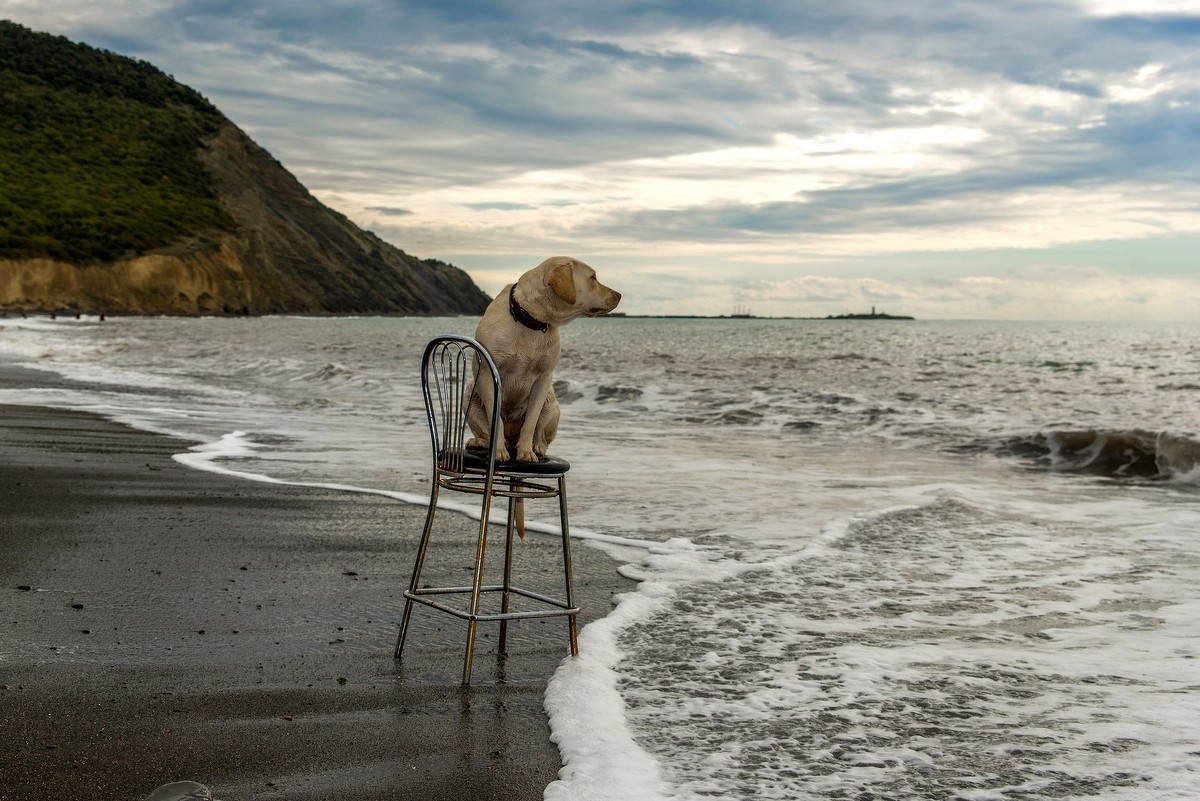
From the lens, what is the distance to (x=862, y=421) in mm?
Answer: 14258

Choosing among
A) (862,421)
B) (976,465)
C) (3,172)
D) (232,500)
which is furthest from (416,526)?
(3,172)

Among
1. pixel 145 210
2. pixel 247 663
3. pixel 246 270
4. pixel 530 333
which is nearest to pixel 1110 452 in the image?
pixel 530 333

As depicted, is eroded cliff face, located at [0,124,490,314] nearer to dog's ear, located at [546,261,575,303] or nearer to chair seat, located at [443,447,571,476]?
chair seat, located at [443,447,571,476]

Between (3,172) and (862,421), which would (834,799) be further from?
(3,172)

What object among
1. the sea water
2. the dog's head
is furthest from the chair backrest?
the sea water

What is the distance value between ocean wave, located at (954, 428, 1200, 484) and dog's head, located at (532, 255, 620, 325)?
833cm

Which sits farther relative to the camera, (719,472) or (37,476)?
(719,472)

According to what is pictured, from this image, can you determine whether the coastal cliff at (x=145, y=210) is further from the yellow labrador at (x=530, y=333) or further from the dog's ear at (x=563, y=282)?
the dog's ear at (x=563, y=282)

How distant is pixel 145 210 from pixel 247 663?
9215 centimetres

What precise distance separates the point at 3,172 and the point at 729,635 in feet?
316

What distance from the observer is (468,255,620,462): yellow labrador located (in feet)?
12.3

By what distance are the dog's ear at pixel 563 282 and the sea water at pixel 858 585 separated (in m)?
1.34

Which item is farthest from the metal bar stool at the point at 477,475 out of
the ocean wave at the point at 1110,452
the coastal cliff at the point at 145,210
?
the coastal cliff at the point at 145,210

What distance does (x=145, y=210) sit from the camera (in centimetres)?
8656
